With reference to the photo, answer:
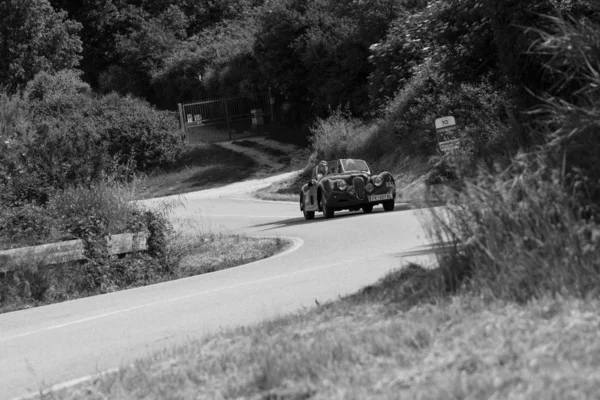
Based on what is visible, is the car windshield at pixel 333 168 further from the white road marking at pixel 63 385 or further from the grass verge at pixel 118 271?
the white road marking at pixel 63 385

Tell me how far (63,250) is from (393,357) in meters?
9.73

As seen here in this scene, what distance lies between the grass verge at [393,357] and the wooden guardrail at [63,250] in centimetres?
698

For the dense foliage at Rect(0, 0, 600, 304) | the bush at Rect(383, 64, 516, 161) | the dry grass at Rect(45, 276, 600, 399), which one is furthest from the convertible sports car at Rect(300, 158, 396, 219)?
the dry grass at Rect(45, 276, 600, 399)

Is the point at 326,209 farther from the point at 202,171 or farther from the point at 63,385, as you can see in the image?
the point at 202,171

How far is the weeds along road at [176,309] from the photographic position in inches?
346

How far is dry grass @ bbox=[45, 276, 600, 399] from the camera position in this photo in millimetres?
4945

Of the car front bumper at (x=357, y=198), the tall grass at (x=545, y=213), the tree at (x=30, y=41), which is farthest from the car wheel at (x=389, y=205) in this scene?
the tree at (x=30, y=41)

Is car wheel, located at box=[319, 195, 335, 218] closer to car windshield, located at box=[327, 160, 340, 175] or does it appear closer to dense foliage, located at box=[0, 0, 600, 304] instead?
car windshield, located at box=[327, 160, 340, 175]

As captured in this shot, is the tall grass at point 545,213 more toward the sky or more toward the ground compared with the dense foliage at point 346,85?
more toward the ground

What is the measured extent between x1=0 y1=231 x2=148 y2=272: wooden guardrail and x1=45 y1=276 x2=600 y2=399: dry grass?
7.08 meters

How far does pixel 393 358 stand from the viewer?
577 centimetres

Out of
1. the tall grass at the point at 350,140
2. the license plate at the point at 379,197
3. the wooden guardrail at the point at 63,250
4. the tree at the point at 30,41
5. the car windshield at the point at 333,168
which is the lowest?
the license plate at the point at 379,197

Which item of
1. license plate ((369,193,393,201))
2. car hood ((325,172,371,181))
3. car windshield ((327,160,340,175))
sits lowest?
license plate ((369,193,393,201))

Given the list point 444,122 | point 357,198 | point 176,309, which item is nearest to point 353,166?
point 357,198
